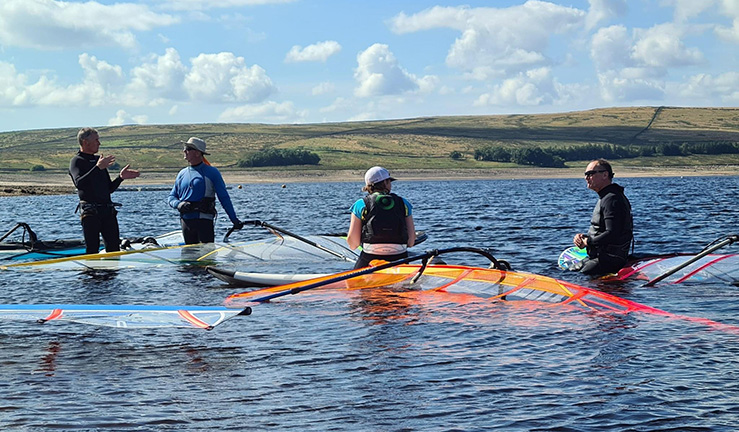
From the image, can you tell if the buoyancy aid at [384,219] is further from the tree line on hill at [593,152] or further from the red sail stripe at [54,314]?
the tree line on hill at [593,152]

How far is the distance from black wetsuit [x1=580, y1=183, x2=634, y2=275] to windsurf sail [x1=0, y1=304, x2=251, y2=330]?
686cm

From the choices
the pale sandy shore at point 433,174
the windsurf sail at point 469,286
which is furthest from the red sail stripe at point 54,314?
the pale sandy shore at point 433,174

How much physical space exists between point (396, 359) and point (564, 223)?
83.8 ft

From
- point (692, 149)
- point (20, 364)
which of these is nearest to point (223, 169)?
point (692, 149)

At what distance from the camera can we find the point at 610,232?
13.3 metres

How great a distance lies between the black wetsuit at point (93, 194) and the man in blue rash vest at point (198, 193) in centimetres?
108

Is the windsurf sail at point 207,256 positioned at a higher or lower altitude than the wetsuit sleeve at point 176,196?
lower

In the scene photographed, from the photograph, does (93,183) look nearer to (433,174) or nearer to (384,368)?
(384,368)

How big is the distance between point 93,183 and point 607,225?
27.9 ft

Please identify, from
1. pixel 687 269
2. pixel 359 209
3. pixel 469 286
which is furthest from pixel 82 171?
pixel 687 269

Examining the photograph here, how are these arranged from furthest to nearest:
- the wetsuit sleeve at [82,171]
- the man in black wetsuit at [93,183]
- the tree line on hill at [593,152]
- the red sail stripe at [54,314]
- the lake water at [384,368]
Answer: the tree line on hill at [593,152]
the wetsuit sleeve at [82,171]
the man in black wetsuit at [93,183]
the red sail stripe at [54,314]
the lake water at [384,368]

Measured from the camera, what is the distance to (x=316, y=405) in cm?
721

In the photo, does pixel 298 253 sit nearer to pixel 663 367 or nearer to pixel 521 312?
pixel 521 312

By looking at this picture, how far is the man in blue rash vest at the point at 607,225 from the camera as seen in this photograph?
13242 millimetres
